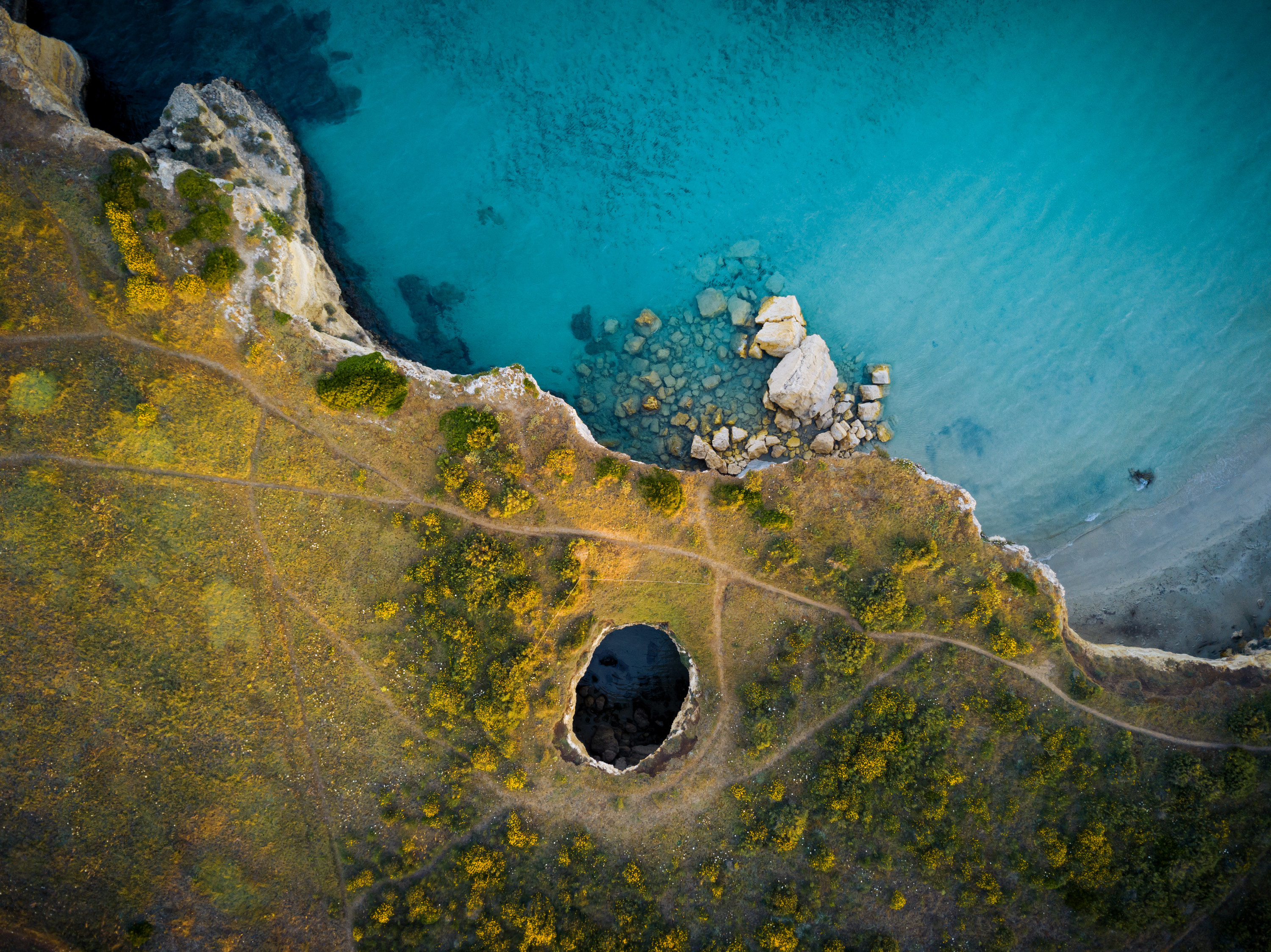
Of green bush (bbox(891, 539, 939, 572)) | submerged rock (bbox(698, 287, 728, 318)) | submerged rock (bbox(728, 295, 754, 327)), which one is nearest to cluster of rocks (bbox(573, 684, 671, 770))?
green bush (bbox(891, 539, 939, 572))

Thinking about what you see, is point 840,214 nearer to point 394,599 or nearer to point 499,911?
point 394,599

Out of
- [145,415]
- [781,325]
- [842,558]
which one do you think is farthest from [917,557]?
[145,415]

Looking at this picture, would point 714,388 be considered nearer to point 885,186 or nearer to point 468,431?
point 468,431

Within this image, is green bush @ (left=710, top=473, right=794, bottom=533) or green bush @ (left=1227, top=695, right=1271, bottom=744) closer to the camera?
green bush @ (left=1227, top=695, right=1271, bottom=744)

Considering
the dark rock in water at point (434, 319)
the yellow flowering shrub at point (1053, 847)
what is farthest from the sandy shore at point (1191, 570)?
the dark rock in water at point (434, 319)

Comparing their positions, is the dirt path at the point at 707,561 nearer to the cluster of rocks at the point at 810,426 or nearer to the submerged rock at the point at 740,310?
the cluster of rocks at the point at 810,426

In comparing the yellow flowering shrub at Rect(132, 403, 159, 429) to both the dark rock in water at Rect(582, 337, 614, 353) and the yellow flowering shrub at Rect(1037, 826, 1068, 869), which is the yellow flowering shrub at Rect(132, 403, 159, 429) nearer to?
the dark rock in water at Rect(582, 337, 614, 353)
